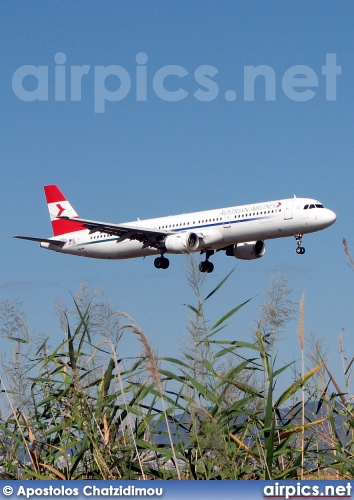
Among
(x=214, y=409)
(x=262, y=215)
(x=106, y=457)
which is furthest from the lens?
(x=262, y=215)

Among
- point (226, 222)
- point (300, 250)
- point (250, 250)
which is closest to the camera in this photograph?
point (300, 250)

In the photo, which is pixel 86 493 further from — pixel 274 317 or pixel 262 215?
pixel 262 215

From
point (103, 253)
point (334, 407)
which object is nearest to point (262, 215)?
point (103, 253)

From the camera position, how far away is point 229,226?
1791 inches

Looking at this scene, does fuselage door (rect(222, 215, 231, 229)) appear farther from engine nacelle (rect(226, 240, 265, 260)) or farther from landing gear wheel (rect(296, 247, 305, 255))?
landing gear wheel (rect(296, 247, 305, 255))

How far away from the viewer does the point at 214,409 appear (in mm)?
7738

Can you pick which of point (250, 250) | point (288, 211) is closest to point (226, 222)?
point (250, 250)

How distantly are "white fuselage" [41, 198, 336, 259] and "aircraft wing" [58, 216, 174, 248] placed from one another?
759 mm

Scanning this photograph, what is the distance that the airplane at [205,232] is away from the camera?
43.2 metres

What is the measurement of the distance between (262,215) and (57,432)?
35810mm

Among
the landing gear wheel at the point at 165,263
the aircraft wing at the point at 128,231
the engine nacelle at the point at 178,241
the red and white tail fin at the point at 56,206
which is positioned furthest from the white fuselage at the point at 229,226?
the red and white tail fin at the point at 56,206

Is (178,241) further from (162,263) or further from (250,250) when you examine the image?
(250,250)

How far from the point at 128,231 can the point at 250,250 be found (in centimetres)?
659

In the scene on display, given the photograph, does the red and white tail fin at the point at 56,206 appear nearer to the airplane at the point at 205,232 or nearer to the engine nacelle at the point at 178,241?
the airplane at the point at 205,232
